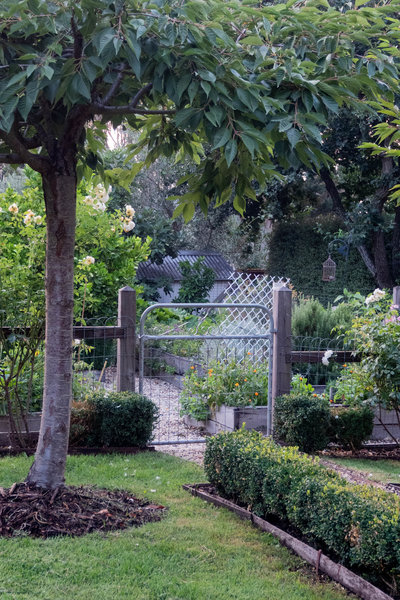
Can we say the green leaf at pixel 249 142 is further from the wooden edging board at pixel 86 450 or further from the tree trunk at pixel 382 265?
the tree trunk at pixel 382 265

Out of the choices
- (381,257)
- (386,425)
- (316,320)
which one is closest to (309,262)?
(381,257)

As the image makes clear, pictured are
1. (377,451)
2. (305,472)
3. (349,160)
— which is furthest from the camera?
(349,160)

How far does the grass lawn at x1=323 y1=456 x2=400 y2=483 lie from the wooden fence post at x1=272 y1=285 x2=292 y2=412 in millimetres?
917

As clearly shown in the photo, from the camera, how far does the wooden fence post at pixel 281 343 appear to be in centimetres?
721

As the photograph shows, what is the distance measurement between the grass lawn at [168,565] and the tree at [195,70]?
2.82ft

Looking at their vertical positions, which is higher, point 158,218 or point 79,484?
point 158,218

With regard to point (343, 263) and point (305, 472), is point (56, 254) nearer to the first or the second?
point (305, 472)

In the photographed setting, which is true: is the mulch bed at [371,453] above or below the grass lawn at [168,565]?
below

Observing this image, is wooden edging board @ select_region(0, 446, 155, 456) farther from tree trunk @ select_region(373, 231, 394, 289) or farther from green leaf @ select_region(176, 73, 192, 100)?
tree trunk @ select_region(373, 231, 394, 289)

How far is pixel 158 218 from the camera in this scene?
1981 cm

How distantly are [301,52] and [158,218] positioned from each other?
53.3 feet

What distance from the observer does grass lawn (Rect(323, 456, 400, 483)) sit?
6.04 meters

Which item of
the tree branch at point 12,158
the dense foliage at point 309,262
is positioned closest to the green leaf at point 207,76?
the tree branch at point 12,158

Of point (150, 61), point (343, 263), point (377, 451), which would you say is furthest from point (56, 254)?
point (343, 263)
